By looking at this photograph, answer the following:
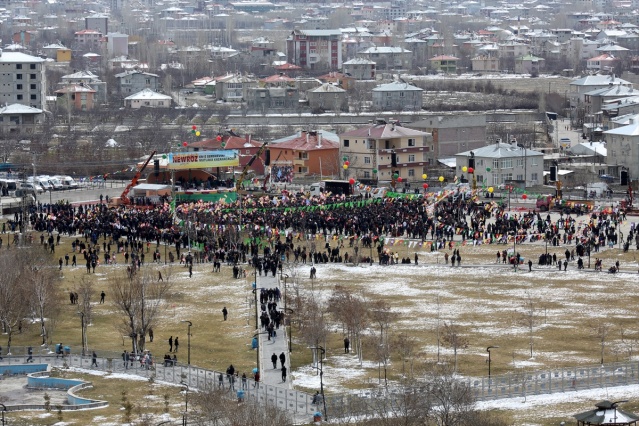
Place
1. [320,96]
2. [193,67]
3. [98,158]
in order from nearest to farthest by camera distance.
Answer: [98,158] → [320,96] → [193,67]

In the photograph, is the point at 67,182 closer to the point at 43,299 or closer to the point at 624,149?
the point at 624,149

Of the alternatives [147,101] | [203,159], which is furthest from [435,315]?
[147,101]

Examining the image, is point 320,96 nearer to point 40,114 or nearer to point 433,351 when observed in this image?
point 40,114

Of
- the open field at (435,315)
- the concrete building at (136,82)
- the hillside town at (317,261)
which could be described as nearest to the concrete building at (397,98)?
the hillside town at (317,261)

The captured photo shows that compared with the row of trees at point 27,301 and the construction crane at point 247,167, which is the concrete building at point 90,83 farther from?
the row of trees at point 27,301

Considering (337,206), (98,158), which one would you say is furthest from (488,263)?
(98,158)

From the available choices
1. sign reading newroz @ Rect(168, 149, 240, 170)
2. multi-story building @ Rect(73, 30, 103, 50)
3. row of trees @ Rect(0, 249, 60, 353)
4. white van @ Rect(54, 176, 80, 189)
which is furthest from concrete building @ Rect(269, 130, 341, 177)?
multi-story building @ Rect(73, 30, 103, 50)
